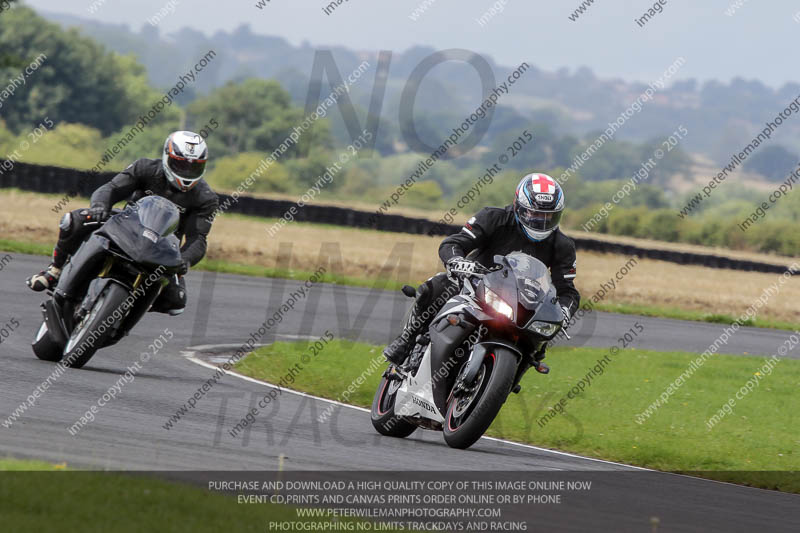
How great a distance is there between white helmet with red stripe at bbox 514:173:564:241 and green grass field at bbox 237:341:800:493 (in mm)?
2152

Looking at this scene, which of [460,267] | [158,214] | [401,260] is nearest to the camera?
[460,267]

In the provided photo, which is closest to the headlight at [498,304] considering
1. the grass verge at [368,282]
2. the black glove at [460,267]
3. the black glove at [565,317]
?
the black glove at [460,267]

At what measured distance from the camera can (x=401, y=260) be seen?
111ft

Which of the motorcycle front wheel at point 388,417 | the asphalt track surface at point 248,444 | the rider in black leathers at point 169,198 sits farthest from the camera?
the rider in black leathers at point 169,198

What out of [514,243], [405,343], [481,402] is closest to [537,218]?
[514,243]

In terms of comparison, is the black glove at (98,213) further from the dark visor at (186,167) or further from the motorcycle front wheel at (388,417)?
the motorcycle front wheel at (388,417)

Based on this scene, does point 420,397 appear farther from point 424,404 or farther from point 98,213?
point 98,213

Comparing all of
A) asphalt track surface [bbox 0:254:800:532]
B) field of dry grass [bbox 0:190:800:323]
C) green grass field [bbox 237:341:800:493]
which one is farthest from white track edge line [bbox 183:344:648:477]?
field of dry grass [bbox 0:190:800:323]

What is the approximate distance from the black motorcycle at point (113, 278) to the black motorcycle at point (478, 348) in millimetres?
2439

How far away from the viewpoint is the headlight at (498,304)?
8891 millimetres

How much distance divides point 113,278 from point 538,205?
12.2ft
